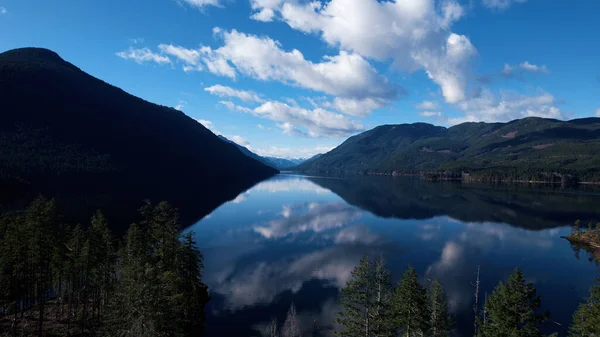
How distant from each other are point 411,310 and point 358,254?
58553 mm

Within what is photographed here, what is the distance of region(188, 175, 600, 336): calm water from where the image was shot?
5262 centimetres

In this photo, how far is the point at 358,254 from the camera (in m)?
84.9

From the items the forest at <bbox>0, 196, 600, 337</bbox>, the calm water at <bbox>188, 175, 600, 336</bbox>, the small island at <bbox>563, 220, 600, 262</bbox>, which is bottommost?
the calm water at <bbox>188, 175, 600, 336</bbox>

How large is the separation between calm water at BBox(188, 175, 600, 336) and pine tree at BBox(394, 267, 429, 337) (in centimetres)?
2058

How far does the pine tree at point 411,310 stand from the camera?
27.2 metres

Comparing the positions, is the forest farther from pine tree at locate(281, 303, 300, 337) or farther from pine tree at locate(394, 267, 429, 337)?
pine tree at locate(281, 303, 300, 337)

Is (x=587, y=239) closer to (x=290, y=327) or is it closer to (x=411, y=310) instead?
(x=290, y=327)

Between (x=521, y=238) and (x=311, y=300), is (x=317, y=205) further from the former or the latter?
(x=311, y=300)

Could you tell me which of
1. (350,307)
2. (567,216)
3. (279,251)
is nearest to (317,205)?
(279,251)

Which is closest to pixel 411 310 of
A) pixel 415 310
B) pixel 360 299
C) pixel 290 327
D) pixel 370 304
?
pixel 415 310

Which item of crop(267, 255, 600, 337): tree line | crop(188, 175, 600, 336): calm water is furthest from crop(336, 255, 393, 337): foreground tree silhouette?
crop(188, 175, 600, 336): calm water

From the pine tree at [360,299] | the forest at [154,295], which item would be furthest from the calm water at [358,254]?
the pine tree at [360,299]

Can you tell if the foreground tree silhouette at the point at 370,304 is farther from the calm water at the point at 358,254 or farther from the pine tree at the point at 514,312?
the calm water at the point at 358,254

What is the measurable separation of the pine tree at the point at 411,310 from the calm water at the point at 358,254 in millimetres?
20576
